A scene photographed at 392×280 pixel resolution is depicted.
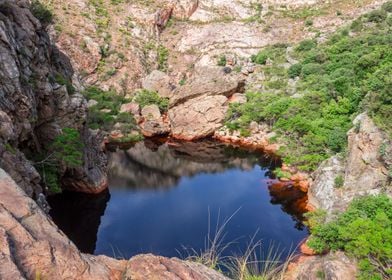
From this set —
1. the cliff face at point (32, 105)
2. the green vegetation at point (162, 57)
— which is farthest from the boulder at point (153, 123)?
the green vegetation at point (162, 57)

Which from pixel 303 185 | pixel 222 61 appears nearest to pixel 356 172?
pixel 303 185

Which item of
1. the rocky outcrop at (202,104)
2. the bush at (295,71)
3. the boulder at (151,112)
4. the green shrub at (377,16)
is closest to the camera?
the rocky outcrop at (202,104)

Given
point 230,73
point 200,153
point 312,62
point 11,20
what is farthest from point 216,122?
point 11,20

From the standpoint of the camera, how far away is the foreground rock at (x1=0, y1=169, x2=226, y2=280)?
3811 millimetres

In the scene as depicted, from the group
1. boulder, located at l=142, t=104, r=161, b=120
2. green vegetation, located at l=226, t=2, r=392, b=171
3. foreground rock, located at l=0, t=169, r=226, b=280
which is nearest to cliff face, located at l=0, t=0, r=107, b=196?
foreground rock, located at l=0, t=169, r=226, b=280

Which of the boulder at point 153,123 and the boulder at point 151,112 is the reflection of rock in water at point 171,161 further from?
the boulder at point 151,112

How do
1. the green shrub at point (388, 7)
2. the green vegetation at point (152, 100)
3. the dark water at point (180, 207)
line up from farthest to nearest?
the green shrub at point (388, 7), the green vegetation at point (152, 100), the dark water at point (180, 207)

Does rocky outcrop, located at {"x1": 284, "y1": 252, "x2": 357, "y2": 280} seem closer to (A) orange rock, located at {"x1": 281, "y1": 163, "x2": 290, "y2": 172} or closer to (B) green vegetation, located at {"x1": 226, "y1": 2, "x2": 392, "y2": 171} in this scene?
(B) green vegetation, located at {"x1": 226, "y1": 2, "x2": 392, "y2": 171}

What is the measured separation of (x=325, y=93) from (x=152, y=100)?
60.3 feet

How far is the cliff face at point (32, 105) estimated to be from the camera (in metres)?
14.0

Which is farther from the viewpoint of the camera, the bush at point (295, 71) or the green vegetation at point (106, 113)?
the bush at point (295, 71)

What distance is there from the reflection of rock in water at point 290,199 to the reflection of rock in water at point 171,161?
4.79 m

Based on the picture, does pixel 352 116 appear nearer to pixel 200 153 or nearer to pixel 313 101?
pixel 313 101

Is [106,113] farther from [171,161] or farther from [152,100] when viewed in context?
[171,161]
